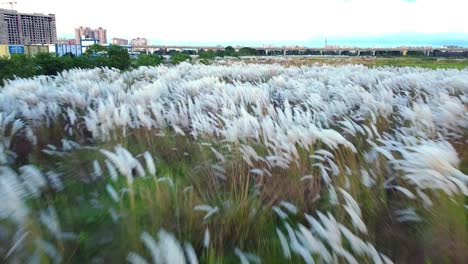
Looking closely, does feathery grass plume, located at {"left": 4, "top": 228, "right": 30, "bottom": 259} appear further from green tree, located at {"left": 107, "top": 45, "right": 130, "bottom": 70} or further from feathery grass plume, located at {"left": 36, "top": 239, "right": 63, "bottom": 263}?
green tree, located at {"left": 107, "top": 45, "right": 130, "bottom": 70}

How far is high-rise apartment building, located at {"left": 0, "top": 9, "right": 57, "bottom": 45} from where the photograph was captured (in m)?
128

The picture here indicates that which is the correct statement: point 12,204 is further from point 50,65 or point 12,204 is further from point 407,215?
point 50,65

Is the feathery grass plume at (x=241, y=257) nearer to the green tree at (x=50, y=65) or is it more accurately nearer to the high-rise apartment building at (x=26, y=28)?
the green tree at (x=50, y=65)

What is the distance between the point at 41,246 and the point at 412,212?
178 centimetres

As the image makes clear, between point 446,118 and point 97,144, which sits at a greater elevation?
point 446,118

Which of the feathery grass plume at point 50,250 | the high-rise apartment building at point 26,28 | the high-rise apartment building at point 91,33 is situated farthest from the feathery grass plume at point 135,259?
the high-rise apartment building at point 91,33

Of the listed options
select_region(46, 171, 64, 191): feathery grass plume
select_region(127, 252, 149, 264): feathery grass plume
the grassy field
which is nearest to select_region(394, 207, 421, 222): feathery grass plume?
select_region(127, 252, 149, 264): feathery grass plume

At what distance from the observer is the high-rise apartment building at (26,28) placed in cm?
12756

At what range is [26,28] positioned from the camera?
136m

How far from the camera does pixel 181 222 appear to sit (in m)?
1.91

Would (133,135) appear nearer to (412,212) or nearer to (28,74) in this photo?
(412,212)

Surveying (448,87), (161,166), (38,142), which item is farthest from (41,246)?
(448,87)

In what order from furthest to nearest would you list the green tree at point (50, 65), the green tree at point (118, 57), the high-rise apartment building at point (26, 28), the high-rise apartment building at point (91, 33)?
the high-rise apartment building at point (91, 33)
the high-rise apartment building at point (26, 28)
the green tree at point (118, 57)
the green tree at point (50, 65)

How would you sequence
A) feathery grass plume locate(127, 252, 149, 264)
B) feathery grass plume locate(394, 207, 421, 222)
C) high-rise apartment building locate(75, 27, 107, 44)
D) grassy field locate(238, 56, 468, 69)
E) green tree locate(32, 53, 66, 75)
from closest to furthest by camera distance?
feathery grass plume locate(127, 252, 149, 264) → feathery grass plume locate(394, 207, 421, 222) → green tree locate(32, 53, 66, 75) → grassy field locate(238, 56, 468, 69) → high-rise apartment building locate(75, 27, 107, 44)
